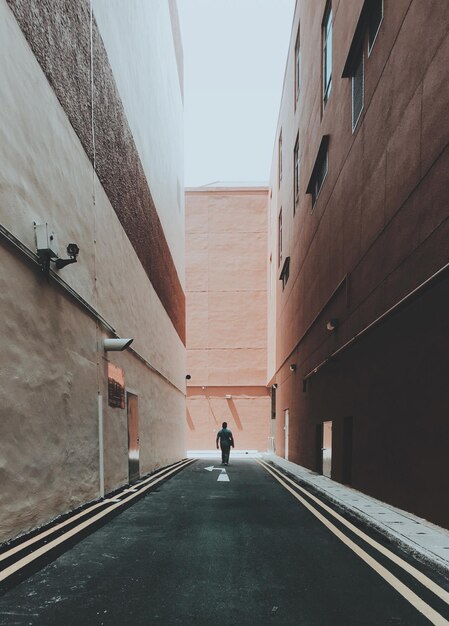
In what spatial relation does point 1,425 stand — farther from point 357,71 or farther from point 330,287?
point 357,71

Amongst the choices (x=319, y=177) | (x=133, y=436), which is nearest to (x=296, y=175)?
(x=319, y=177)

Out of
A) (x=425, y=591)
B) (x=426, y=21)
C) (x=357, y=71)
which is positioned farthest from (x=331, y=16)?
(x=425, y=591)

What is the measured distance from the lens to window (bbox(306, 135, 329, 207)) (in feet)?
45.3

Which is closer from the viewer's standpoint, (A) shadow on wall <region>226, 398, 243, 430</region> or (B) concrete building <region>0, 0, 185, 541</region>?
(B) concrete building <region>0, 0, 185, 541</region>

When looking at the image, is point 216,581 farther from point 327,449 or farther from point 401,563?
point 327,449

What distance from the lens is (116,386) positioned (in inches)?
398

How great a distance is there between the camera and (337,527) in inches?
248

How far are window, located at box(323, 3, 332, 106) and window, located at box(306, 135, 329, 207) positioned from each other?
1.53 metres

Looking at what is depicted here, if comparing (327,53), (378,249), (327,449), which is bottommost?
(327,449)

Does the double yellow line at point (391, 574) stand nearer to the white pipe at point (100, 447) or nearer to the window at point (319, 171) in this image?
the white pipe at point (100, 447)

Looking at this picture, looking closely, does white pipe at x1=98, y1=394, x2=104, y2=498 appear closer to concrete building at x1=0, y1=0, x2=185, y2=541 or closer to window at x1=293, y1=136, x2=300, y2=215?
concrete building at x1=0, y1=0, x2=185, y2=541

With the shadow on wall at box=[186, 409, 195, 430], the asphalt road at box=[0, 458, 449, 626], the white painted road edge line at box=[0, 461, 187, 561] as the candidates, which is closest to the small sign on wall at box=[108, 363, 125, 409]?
the white painted road edge line at box=[0, 461, 187, 561]

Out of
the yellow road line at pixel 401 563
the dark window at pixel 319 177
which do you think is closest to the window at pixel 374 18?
the dark window at pixel 319 177

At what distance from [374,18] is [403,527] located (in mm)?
9849
